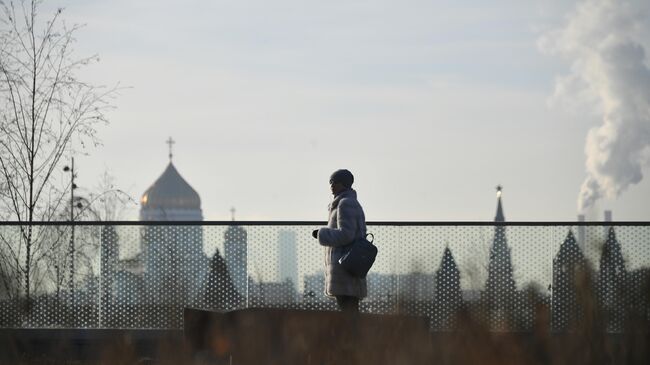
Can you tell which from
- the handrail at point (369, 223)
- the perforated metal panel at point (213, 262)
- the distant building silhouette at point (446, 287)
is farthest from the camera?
the perforated metal panel at point (213, 262)

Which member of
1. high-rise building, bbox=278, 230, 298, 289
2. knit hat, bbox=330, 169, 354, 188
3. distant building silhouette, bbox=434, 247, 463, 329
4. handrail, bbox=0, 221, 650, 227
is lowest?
distant building silhouette, bbox=434, 247, 463, 329

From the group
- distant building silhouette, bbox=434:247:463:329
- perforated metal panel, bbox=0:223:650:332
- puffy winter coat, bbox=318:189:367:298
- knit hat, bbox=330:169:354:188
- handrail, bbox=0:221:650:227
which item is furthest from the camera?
perforated metal panel, bbox=0:223:650:332

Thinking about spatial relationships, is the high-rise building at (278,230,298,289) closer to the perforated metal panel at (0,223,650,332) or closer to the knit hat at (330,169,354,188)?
the perforated metal panel at (0,223,650,332)

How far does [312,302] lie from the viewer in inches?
527

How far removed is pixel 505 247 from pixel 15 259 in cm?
498

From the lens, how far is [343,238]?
10.6 metres

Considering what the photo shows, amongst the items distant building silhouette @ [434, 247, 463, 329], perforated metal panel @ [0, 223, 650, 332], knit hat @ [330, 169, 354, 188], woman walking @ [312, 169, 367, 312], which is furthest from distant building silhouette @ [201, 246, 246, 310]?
knit hat @ [330, 169, 354, 188]

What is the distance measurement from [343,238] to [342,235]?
26mm

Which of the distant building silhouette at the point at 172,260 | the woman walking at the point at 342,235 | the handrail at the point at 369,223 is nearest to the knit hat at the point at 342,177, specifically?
the woman walking at the point at 342,235

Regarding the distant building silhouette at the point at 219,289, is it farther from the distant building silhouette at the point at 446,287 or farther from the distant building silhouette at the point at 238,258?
the distant building silhouette at the point at 446,287

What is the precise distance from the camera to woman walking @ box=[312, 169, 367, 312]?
1057 cm

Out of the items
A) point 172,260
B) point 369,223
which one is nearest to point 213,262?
point 172,260

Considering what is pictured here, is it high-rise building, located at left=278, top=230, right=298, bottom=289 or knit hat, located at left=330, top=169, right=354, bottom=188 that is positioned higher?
knit hat, located at left=330, top=169, right=354, bottom=188

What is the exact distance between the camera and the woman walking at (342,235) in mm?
10570
